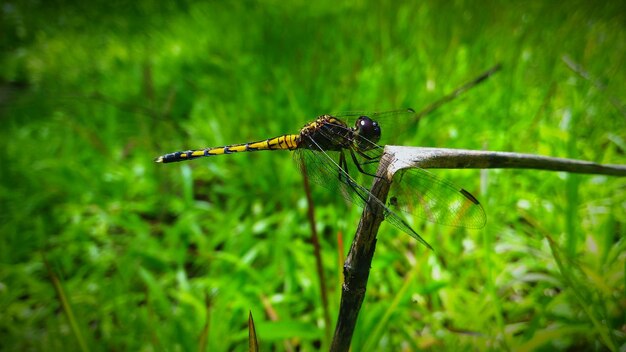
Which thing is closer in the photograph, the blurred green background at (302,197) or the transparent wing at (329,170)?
the transparent wing at (329,170)

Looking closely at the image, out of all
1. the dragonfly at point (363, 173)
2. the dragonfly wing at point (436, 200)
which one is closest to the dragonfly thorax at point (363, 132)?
the dragonfly at point (363, 173)

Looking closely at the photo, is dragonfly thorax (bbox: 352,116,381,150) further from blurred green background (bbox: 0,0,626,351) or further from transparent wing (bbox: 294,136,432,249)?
blurred green background (bbox: 0,0,626,351)

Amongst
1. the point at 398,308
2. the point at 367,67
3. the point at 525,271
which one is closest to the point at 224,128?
the point at 367,67

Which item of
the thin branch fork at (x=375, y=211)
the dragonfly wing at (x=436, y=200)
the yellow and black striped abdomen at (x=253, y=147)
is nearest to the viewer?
the thin branch fork at (x=375, y=211)

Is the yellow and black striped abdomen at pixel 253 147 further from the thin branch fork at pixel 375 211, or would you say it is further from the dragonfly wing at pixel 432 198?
the thin branch fork at pixel 375 211

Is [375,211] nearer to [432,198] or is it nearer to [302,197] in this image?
[432,198]

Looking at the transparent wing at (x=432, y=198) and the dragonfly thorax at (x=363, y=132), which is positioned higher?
the dragonfly thorax at (x=363, y=132)

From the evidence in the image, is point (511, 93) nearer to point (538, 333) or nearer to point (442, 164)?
point (538, 333)
